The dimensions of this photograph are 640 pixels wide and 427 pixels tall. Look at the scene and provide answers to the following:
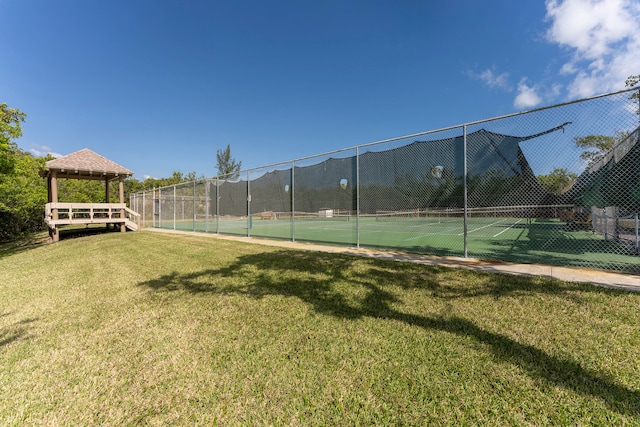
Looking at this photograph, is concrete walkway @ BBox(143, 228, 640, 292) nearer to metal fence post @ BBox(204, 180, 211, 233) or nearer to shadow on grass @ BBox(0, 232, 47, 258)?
metal fence post @ BBox(204, 180, 211, 233)

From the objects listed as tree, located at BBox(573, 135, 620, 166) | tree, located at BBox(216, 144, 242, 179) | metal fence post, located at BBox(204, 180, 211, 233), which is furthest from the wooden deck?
tree, located at BBox(216, 144, 242, 179)

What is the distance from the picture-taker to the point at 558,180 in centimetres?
477

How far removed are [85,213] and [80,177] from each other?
96.4 inches

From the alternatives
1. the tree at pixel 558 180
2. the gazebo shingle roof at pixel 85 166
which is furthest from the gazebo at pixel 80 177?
the tree at pixel 558 180

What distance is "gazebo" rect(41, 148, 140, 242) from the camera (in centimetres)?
1189

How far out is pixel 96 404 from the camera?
1764 mm

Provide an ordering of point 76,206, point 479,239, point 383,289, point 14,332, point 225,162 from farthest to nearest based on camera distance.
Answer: point 225,162 < point 76,206 < point 479,239 < point 383,289 < point 14,332

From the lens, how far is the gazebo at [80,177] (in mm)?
11891

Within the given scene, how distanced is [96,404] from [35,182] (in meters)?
24.4

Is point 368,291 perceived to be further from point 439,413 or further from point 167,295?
point 167,295

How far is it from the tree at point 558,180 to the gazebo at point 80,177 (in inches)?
667

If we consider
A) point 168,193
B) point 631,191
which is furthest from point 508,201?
point 168,193

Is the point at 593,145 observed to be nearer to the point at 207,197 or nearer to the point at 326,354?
the point at 326,354

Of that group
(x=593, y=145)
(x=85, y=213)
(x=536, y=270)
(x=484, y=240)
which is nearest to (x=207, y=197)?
(x=85, y=213)
